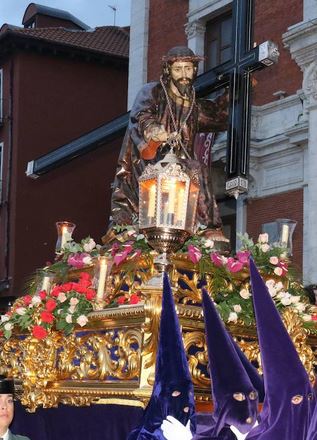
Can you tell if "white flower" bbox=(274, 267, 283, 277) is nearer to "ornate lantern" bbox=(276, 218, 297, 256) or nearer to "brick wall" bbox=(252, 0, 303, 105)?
"ornate lantern" bbox=(276, 218, 297, 256)

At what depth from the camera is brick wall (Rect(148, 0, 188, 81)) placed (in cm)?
2006

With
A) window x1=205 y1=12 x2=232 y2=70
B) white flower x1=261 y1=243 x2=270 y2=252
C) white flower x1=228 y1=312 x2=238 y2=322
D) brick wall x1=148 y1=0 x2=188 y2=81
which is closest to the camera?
white flower x1=228 y1=312 x2=238 y2=322

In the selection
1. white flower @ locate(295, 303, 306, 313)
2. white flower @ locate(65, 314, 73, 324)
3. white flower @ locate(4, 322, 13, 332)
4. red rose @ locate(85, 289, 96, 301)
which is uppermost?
red rose @ locate(85, 289, 96, 301)

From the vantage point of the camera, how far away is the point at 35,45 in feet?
85.0

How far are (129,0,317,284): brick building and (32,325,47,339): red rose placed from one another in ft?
27.8

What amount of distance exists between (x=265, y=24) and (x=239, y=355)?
13807 mm

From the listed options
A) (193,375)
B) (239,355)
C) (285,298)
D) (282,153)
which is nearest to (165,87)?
(285,298)

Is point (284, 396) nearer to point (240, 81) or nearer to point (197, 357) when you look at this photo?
point (197, 357)

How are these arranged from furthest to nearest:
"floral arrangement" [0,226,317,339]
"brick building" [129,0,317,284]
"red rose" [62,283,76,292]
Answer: "brick building" [129,0,317,284] → "red rose" [62,283,76,292] → "floral arrangement" [0,226,317,339]

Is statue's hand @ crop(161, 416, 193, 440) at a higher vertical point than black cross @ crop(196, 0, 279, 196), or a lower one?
lower

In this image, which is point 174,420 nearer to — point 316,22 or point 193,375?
point 193,375

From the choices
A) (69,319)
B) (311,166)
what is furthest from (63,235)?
(311,166)

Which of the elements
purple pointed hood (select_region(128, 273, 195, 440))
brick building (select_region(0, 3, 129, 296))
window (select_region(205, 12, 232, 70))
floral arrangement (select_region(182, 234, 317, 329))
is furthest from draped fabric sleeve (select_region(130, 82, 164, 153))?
brick building (select_region(0, 3, 129, 296))

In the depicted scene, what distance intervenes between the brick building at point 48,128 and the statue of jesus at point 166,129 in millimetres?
17167
